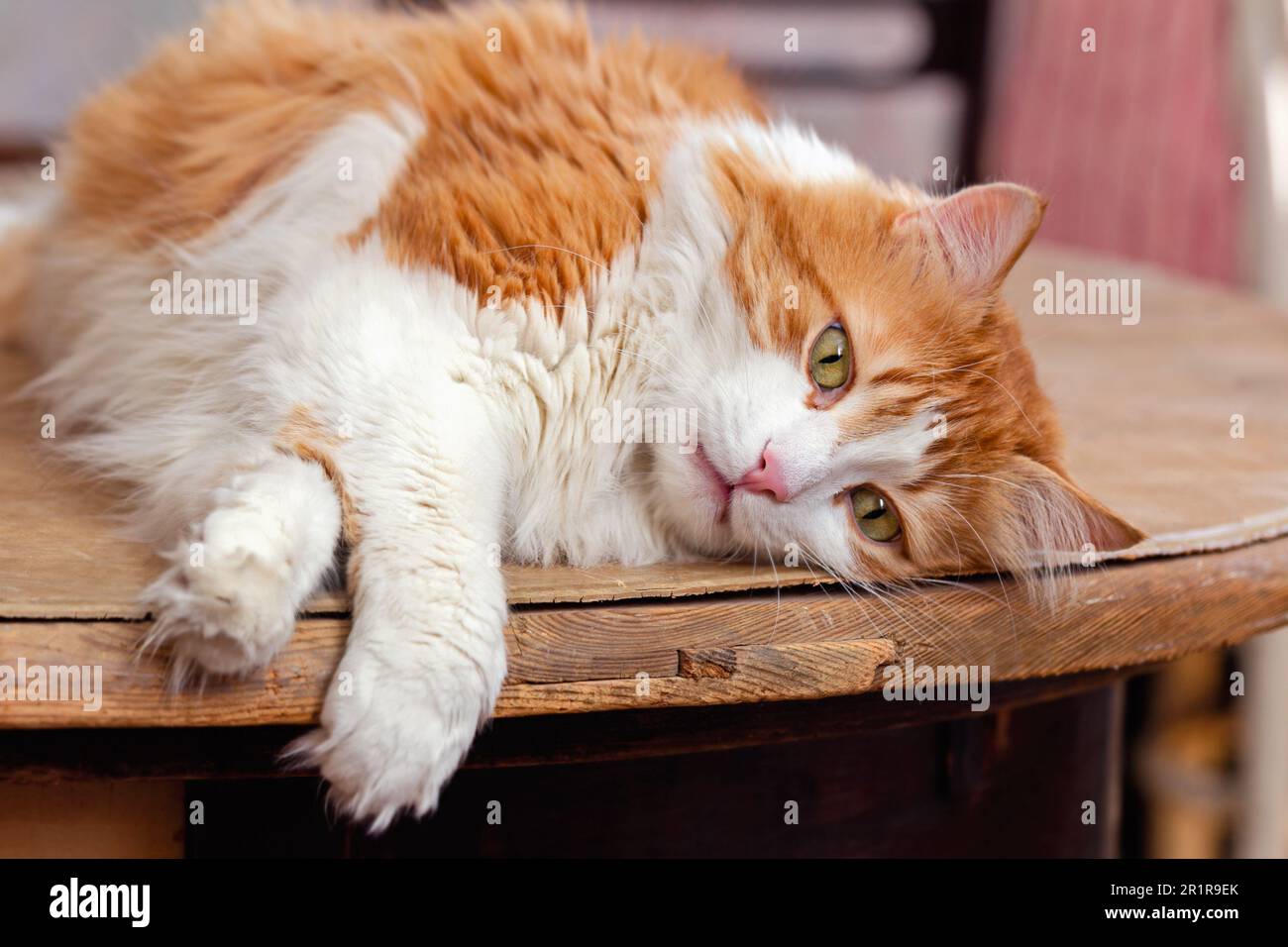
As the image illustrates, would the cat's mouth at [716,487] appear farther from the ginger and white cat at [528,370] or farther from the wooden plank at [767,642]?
the wooden plank at [767,642]

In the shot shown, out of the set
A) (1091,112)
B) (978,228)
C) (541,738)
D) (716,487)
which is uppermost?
(1091,112)

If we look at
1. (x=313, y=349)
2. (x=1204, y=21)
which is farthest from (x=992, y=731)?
(x=1204, y=21)

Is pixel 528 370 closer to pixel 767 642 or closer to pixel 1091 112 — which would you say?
pixel 767 642

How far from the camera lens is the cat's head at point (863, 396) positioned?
3.73ft

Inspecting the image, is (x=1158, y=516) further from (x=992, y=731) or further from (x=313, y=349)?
(x=313, y=349)

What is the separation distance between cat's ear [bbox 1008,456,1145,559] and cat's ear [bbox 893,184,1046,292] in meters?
0.20

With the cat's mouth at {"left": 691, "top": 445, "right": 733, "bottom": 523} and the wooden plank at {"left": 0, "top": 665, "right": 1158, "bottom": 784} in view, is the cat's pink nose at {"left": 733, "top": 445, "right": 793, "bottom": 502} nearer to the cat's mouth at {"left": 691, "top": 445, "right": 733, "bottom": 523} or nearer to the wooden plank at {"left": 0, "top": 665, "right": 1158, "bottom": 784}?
the cat's mouth at {"left": 691, "top": 445, "right": 733, "bottom": 523}

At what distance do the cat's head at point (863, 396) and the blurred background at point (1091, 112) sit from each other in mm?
1547

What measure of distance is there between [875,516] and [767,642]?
26 centimetres

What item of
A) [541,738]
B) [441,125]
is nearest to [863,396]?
[541,738]

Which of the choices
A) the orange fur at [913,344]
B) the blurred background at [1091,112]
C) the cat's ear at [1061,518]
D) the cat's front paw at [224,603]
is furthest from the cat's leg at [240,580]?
the blurred background at [1091,112]

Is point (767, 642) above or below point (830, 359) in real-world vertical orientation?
below

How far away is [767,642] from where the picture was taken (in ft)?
3.26
